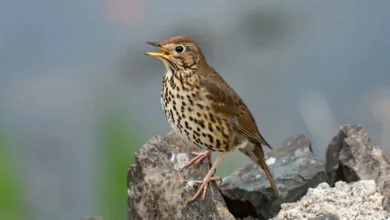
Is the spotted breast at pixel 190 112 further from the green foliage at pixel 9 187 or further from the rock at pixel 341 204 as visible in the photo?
the green foliage at pixel 9 187

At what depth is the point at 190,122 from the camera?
4801 mm

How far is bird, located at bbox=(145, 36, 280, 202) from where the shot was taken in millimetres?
4789

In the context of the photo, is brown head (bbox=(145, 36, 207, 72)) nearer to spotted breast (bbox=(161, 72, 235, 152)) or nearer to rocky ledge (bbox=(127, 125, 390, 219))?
spotted breast (bbox=(161, 72, 235, 152))

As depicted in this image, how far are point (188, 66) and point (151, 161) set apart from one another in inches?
20.1

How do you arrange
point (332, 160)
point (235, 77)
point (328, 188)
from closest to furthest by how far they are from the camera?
point (328, 188), point (332, 160), point (235, 77)

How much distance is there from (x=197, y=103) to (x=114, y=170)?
0.64m

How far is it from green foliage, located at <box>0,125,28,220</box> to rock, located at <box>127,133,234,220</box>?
1.92 feet

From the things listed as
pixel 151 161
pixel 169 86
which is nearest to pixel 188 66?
pixel 169 86

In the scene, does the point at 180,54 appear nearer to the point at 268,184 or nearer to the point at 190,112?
the point at 190,112

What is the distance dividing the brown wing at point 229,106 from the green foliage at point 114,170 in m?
0.61

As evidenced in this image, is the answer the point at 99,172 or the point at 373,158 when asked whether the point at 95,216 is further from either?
the point at 373,158

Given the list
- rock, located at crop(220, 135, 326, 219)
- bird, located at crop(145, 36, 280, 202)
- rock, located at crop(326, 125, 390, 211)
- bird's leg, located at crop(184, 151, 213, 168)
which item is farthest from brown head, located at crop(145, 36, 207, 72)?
rock, located at crop(326, 125, 390, 211)

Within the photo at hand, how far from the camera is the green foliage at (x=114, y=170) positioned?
16.9 ft

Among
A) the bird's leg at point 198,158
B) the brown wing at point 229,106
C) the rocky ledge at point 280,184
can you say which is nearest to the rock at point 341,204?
the rocky ledge at point 280,184
